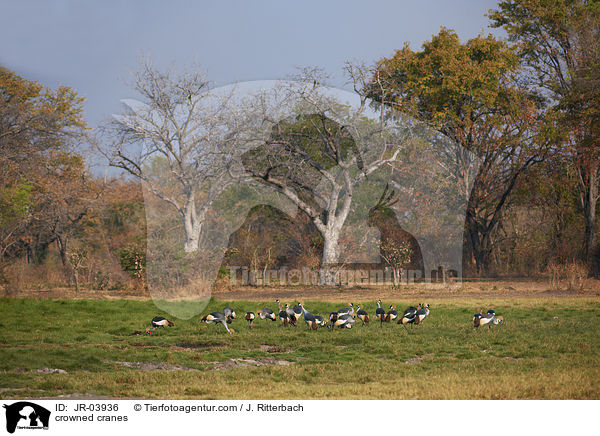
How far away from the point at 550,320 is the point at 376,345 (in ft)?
18.4

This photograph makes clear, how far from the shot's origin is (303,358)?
37.4 feet

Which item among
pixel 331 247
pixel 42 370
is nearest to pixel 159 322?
pixel 42 370

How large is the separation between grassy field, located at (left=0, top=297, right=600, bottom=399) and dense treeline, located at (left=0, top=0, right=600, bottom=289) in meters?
12.7

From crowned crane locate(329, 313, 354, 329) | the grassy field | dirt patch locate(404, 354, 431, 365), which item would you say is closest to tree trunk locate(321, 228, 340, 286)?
the grassy field

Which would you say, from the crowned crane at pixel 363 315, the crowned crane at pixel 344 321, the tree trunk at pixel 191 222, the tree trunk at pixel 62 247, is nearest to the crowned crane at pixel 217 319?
the crowned crane at pixel 344 321

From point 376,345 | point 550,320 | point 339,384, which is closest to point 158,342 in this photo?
point 376,345

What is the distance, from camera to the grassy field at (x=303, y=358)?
341 inches

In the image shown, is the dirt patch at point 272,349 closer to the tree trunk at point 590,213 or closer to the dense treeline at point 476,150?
the dense treeline at point 476,150

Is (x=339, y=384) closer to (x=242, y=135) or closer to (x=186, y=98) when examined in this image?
(x=242, y=135)

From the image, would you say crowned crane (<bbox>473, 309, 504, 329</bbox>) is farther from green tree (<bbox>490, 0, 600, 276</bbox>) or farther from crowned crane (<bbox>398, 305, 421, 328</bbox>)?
green tree (<bbox>490, 0, 600, 276</bbox>)

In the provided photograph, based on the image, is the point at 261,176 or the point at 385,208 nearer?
the point at 261,176
